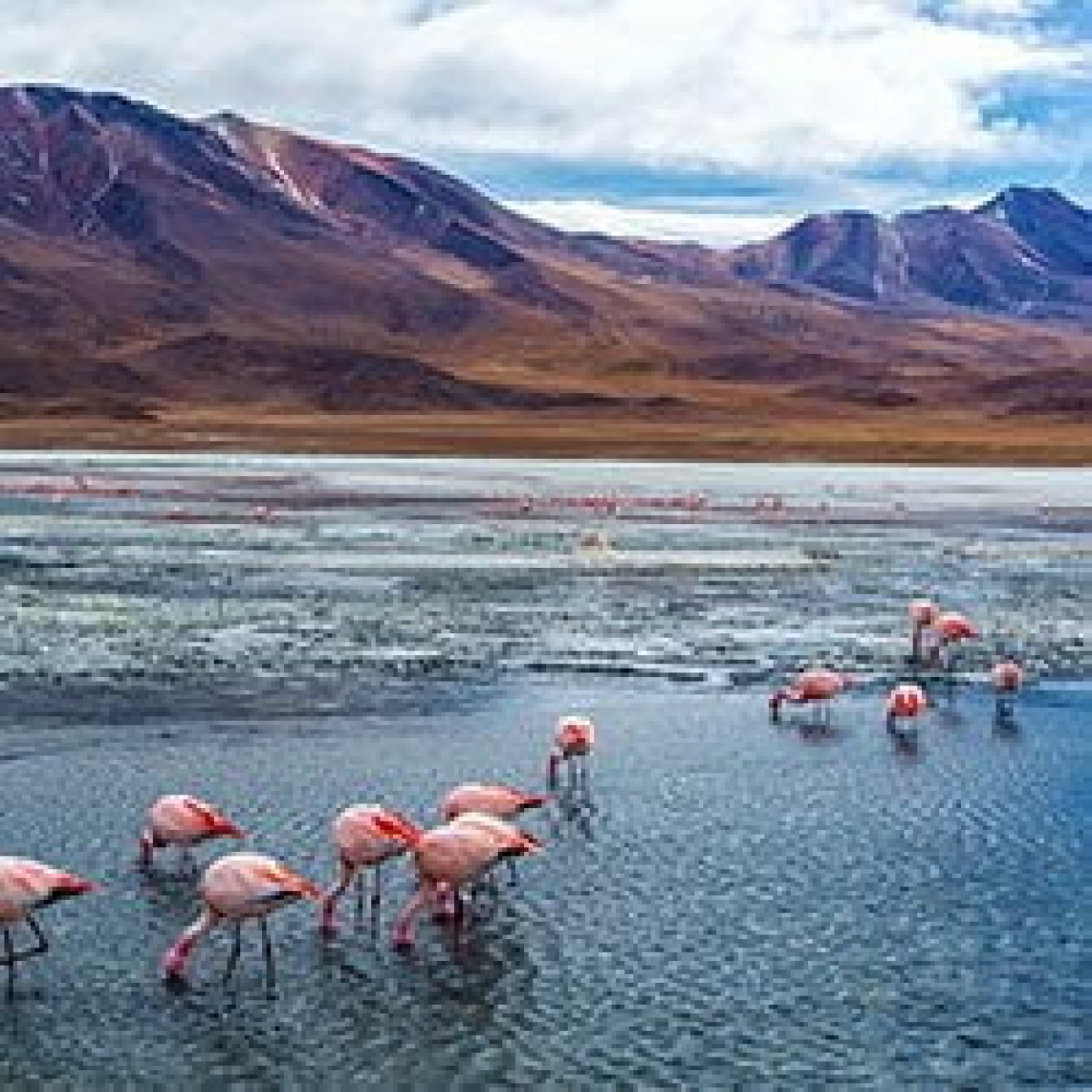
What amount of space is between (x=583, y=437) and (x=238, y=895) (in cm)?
9791

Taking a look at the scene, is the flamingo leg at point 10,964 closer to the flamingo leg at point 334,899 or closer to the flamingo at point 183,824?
the flamingo leg at point 334,899

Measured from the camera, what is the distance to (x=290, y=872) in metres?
14.1

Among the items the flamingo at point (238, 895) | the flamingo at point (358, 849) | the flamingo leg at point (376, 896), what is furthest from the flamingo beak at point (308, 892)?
the flamingo leg at point (376, 896)

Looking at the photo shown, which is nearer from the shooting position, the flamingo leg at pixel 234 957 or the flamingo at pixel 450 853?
the flamingo leg at pixel 234 957

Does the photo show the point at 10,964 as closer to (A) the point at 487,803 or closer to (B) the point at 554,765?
(A) the point at 487,803

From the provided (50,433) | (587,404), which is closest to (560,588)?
(50,433)

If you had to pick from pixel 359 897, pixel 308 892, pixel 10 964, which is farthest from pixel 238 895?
pixel 359 897

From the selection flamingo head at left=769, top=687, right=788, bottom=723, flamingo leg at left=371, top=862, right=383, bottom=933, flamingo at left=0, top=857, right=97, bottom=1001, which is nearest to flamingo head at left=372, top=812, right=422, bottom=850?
flamingo leg at left=371, top=862, right=383, bottom=933

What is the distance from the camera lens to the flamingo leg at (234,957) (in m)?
12.9

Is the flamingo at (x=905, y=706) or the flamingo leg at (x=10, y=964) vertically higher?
the flamingo at (x=905, y=706)

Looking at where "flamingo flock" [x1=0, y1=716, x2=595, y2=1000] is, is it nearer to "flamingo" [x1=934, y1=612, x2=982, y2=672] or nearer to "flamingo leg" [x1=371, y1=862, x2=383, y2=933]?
"flamingo leg" [x1=371, y1=862, x2=383, y2=933]

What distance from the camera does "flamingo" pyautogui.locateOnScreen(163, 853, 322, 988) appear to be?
12.8 m

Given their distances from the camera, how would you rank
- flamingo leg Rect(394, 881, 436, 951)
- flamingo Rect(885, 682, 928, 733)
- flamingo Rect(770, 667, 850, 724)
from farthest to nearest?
flamingo Rect(770, 667, 850, 724) < flamingo Rect(885, 682, 928, 733) < flamingo leg Rect(394, 881, 436, 951)

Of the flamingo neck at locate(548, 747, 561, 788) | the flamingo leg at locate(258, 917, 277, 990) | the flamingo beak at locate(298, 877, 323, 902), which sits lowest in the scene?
the flamingo leg at locate(258, 917, 277, 990)
